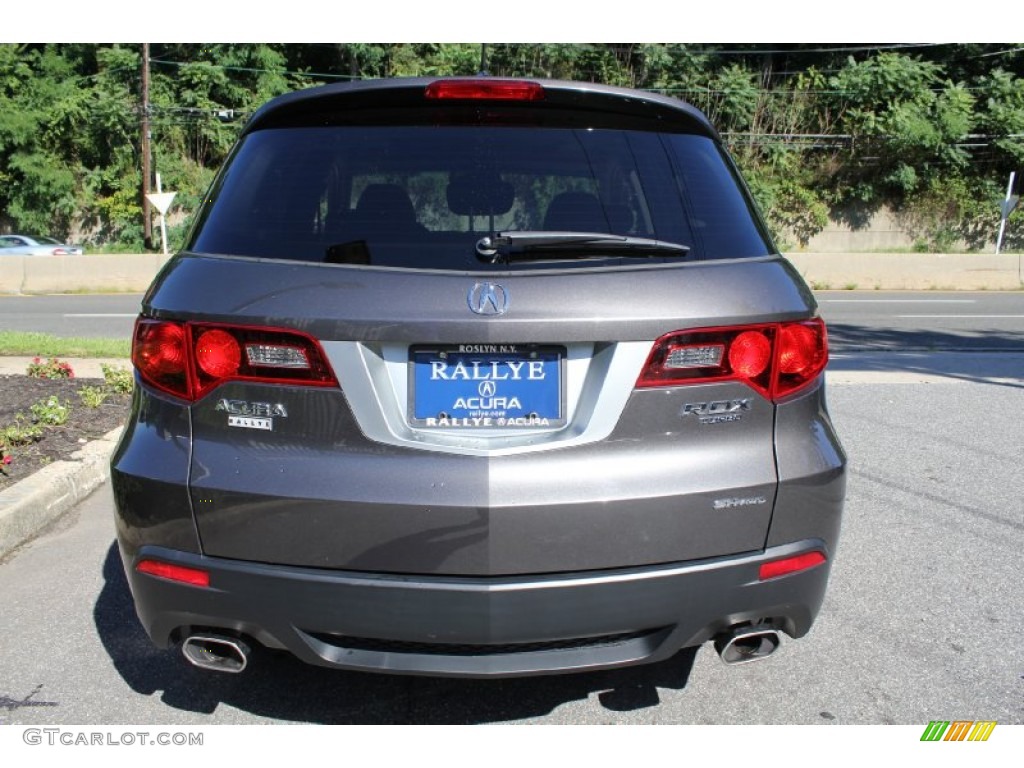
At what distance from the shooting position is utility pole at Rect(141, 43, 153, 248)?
3328 cm

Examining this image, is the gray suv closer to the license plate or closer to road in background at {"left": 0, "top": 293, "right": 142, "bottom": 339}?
the license plate

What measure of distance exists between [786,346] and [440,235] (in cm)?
96

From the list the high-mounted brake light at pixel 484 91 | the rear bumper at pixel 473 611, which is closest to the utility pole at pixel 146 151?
the high-mounted brake light at pixel 484 91

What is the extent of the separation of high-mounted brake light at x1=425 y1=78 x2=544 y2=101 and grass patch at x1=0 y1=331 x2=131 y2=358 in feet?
23.6

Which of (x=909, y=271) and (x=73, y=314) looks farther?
(x=909, y=271)

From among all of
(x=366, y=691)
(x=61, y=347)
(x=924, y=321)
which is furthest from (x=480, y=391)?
(x=924, y=321)

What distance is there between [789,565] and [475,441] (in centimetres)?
90

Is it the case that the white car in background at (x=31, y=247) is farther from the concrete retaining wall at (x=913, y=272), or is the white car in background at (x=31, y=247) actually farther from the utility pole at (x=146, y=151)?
the concrete retaining wall at (x=913, y=272)

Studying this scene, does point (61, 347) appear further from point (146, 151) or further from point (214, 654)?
point (146, 151)

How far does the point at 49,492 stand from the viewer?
176 inches

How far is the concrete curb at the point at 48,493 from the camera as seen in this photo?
4.11 metres

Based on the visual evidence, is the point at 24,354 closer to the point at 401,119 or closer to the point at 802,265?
the point at 401,119

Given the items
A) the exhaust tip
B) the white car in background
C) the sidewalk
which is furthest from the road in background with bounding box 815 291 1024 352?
the white car in background

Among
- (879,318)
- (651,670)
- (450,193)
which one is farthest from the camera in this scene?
(879,318)
